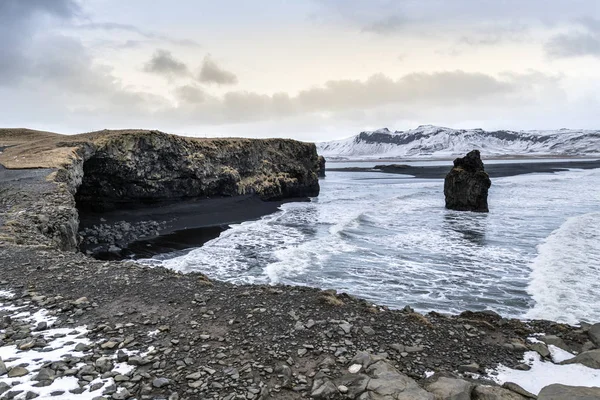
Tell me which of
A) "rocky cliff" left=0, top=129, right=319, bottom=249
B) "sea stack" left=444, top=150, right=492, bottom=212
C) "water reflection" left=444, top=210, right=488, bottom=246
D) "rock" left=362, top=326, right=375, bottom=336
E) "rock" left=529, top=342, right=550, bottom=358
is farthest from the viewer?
"sea stack" left=444, top=150, right=492, bottom=212

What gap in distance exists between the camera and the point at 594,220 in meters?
29.6

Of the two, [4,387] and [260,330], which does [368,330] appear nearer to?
[260,330]

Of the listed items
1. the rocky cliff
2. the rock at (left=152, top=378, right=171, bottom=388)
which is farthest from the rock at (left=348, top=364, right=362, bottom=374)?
the rocky cliff

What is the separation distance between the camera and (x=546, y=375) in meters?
6.41

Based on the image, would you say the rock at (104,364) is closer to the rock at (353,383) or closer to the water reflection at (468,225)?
the rock at (353,383)

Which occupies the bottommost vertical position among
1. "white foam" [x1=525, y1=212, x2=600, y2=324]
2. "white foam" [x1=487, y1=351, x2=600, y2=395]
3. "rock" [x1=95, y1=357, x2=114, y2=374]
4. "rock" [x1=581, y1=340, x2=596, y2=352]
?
"white foam" [x1=525, y1=212, x2=600, y2=324]

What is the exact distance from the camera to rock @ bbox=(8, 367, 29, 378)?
224 inches

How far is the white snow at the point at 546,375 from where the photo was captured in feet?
19.7

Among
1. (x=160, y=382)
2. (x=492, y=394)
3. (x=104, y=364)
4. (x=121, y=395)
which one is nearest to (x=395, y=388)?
(x=492, y=394)

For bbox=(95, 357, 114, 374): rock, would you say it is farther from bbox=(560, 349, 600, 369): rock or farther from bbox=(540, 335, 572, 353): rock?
bbox=(540, 335, 572, 353): rock

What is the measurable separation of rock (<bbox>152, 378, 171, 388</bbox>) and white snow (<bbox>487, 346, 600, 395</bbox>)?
18.8 ft

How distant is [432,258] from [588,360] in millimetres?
13697

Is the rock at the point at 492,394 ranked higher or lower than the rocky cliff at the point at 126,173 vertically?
lower

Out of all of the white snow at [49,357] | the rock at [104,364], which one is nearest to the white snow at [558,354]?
the white snow at [49,357]
